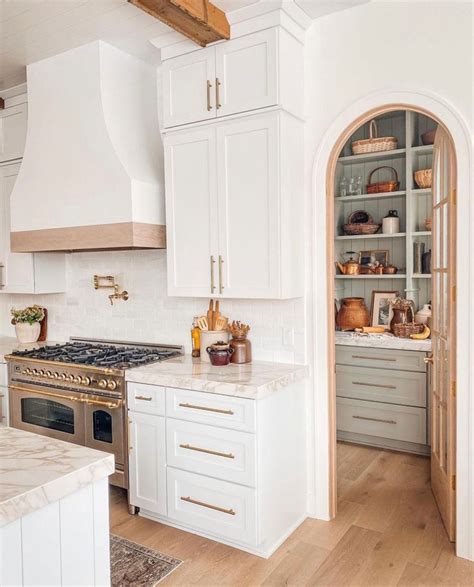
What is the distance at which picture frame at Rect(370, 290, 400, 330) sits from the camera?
178 inches

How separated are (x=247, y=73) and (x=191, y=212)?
0.84 metres

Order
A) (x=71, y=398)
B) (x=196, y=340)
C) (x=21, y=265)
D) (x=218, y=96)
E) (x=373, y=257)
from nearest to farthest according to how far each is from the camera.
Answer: (x=218, y=96)
(x=71, y=398)
(x=196, y=340)
(x=21, y=265)
(x=373, y=257)

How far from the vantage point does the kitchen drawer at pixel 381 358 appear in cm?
386

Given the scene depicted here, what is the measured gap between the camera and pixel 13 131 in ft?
13.3

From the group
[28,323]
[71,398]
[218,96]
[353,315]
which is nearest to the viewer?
[218,96]

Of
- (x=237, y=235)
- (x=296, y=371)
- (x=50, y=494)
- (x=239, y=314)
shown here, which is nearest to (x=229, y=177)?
(x=237, y=235)

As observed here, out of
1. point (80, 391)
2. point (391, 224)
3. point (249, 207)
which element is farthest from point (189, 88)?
point (391, 224)

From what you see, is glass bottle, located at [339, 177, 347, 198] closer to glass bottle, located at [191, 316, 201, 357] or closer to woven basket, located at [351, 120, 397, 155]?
woven basket, located at [351, 120, 397, 155]

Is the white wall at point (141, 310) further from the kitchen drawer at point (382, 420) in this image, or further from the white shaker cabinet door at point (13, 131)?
the kitchen drawer at point (382, 420)

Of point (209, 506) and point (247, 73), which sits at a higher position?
point (247, 73)

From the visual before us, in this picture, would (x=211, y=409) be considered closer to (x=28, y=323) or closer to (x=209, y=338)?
(x=209, y=338)

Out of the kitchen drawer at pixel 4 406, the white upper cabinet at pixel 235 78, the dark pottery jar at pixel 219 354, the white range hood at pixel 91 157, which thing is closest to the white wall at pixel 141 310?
the dark pottery jar at pixel 219 354

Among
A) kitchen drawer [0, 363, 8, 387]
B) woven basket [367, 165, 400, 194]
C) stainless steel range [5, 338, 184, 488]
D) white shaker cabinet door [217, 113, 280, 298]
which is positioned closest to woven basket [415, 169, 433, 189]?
woven basket [367, 165, 400, 194]

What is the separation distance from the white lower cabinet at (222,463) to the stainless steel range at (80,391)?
12 centimetres
